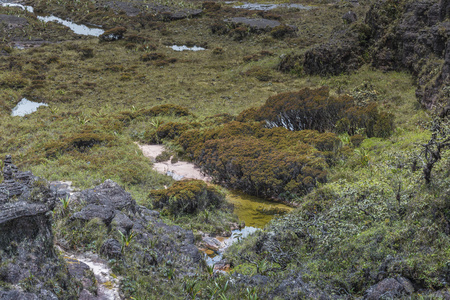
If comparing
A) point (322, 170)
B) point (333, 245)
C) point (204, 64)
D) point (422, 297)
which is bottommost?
point (204, 64)

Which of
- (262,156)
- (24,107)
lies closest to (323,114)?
(262,156)

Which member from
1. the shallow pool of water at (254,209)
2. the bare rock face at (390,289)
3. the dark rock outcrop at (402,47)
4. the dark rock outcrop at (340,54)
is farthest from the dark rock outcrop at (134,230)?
the dark rock outcrop at (340,54)

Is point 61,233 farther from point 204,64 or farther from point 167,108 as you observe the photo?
point 204,64

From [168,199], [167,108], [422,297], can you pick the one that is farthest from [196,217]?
[167,108]

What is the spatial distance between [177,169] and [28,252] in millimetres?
11993

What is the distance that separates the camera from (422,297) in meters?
6.00

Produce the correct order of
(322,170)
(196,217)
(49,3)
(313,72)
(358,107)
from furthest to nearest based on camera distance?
(49,3) < (313,72) < (358,107) < (322,170) < (196,217)

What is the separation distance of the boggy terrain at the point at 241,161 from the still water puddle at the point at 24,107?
0.61m

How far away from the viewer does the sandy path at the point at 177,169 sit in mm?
16908

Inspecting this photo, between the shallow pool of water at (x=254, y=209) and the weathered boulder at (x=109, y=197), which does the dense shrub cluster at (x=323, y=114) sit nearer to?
the shallow pool of water at (x=254, y=209)

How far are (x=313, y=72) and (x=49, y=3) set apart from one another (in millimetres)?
54211

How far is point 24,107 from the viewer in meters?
28.2

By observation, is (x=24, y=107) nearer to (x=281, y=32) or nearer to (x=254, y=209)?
(x=254, y=209)

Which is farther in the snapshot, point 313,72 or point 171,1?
point 171,1
